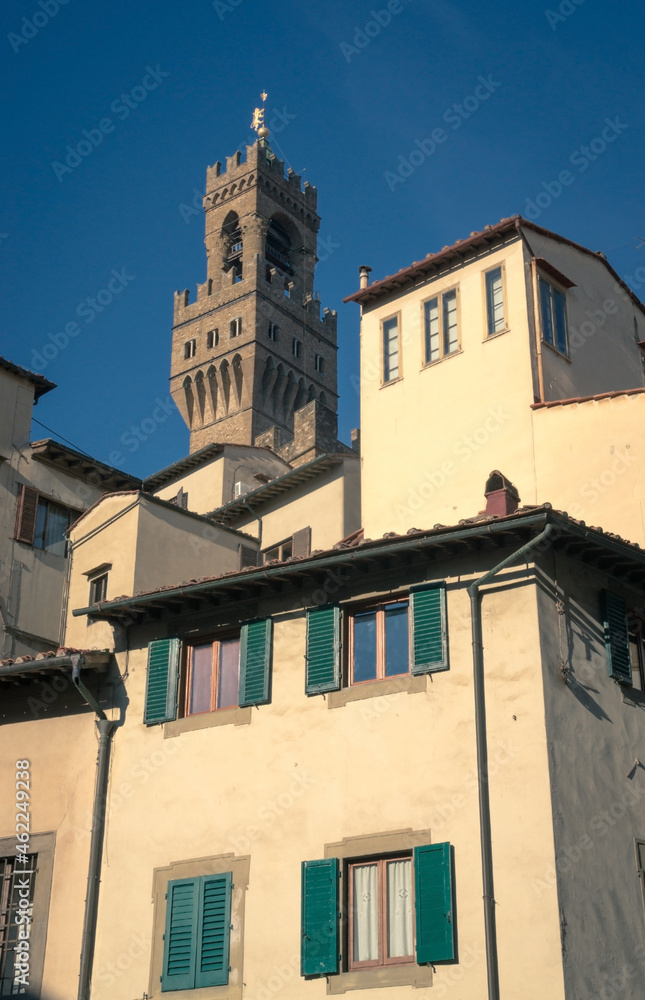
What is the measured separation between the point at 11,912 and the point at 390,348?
43.5 ft

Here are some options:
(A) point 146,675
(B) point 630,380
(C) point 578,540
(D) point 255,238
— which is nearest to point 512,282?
(B) point 630,380

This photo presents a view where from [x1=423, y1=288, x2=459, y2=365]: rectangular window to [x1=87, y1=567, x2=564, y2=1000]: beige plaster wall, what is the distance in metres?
8.44

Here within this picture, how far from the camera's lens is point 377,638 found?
60.3ft

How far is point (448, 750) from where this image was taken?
16938 millimetres

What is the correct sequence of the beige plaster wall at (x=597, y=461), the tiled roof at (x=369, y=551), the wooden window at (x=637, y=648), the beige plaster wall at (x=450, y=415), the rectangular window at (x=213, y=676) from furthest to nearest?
the beige plaster wall at (x=450, y=415) < the beige plaster wall at (x=597, y=461) < the rectangular window at (x=213, y=676) < the wooden window at (x=637, y=648) < the tiled roof at (x=369, y=551)

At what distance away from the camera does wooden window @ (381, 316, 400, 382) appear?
26703 mm

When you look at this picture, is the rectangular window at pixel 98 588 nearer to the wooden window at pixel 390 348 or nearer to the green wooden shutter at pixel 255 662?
the green wooden shutter at pixel 255 662

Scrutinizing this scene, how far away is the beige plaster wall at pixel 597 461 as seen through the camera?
21.6 metres

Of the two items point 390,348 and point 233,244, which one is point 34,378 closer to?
point 390,348

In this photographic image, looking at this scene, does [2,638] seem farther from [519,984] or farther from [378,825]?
[519,984]

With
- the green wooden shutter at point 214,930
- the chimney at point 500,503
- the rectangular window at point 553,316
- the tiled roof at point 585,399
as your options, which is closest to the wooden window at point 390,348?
the rectangular window at point 553,316

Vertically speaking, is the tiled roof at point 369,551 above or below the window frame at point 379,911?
above

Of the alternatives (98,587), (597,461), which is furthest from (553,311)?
(98,587)

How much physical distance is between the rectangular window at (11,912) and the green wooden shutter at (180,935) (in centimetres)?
250
